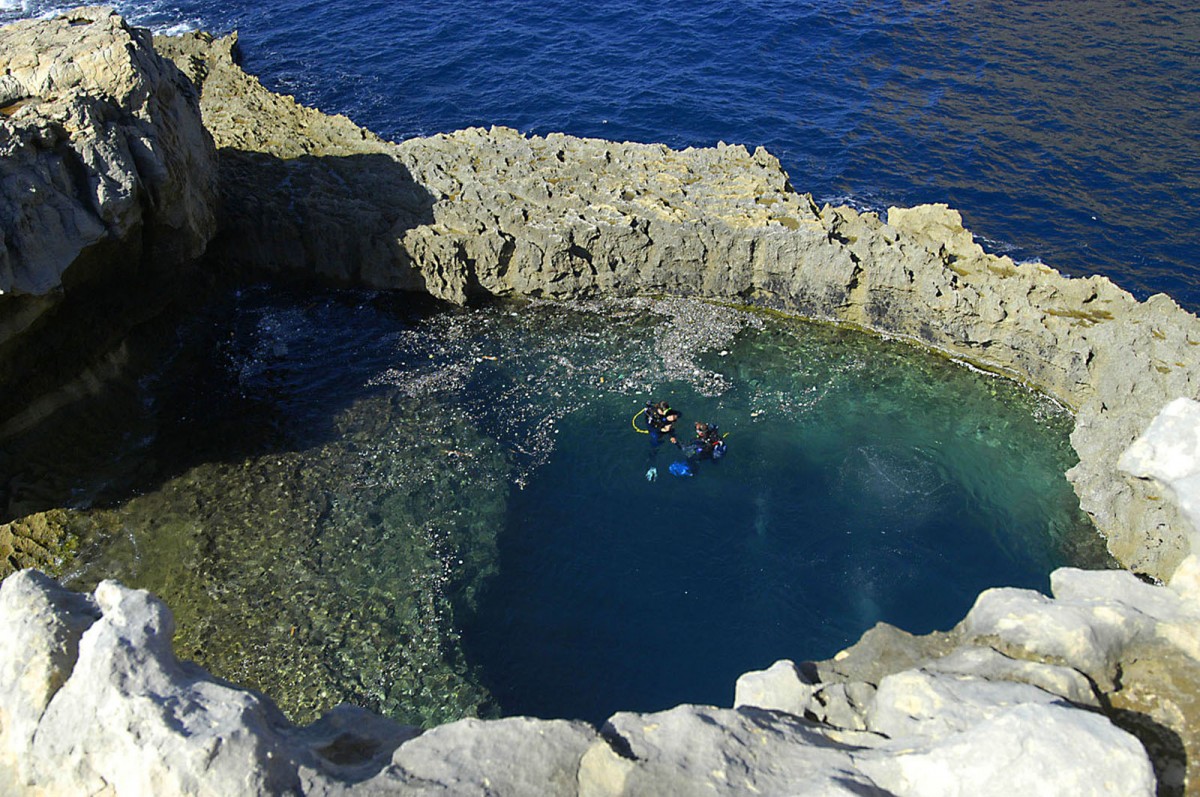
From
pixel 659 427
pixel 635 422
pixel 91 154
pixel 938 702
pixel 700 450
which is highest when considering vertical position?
pixel 91 154

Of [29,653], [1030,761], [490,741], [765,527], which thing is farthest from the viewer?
[765,527]

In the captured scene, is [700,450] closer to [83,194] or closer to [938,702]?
[938,702]

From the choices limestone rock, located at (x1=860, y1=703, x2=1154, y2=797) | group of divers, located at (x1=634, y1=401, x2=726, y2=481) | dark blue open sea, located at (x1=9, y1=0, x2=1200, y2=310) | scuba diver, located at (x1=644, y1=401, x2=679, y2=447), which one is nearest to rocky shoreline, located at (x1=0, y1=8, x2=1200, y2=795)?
limestone rock, located at (x1=860, y1=703, x2=1154, y2=797)

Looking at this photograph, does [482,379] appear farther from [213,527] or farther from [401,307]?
[213,527]

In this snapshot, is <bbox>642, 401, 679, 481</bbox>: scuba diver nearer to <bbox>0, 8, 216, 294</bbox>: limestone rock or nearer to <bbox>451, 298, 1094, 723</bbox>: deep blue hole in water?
<bbox>451, 298, 1094, 723</bbox>: deep blue hole in water

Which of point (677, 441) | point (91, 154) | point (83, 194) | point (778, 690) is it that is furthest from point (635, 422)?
→ point (91, 154)

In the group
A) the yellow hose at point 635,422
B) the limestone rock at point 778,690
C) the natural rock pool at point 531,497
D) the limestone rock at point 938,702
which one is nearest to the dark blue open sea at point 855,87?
the natural rock pool at point 531,497
